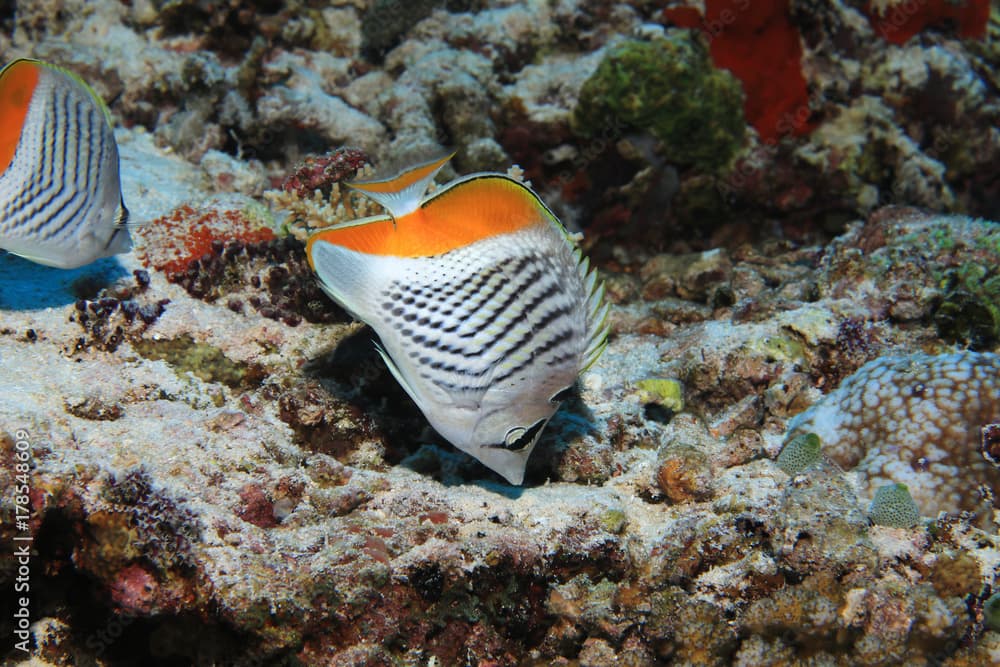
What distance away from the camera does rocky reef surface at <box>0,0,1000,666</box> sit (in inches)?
90.0

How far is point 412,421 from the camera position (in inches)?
126

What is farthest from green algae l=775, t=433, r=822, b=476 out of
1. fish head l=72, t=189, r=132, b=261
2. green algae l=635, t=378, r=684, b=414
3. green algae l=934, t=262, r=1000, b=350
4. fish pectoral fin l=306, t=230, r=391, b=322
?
fish head l=72, t=189, r=132, b=261

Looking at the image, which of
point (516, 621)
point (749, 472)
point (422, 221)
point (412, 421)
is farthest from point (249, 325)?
point (749, 472)

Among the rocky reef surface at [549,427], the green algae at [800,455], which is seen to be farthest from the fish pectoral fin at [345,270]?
the green algae at [800,455]

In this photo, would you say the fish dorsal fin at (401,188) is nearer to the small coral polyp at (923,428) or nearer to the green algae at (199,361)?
the green algae at (199,361)

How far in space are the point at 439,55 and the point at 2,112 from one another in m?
3.76

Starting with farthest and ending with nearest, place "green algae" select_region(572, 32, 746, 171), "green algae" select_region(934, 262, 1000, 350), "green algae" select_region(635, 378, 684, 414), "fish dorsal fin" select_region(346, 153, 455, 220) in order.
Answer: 1. "green algae" select_region(572, 32, 746, 171)
2. "green algae" select_region(934, 262, 1000, 350)
3. "green algae" select_region(635, 378, 684, 414)
4. "fish dorsal fin" select_region(346, 153, 455, 220)

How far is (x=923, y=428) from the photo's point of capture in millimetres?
2879

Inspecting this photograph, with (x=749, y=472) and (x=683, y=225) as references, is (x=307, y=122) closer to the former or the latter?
(x=683, y=225)

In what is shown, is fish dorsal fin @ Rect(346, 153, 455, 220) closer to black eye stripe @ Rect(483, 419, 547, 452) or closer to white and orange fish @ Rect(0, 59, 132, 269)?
black eye stripe @ Rect(483, 419, 547, 452)

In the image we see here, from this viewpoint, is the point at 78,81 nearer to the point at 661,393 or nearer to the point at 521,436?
the point at 521,436

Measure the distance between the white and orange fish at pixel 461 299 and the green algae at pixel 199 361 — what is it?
4.00ft

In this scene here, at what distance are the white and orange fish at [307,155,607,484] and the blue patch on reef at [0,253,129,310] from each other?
1946 millimetres

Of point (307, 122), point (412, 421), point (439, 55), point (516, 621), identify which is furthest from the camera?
point (439, 55)
